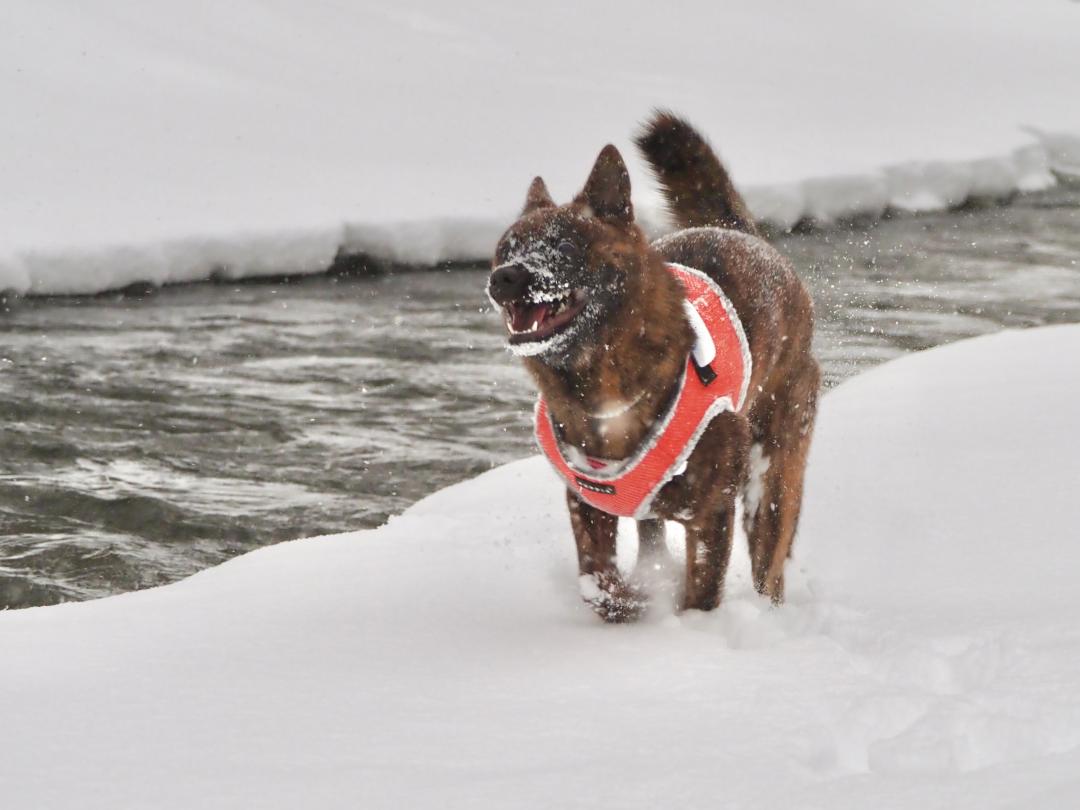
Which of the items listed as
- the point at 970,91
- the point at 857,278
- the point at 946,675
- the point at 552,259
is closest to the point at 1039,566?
the point at 946,675

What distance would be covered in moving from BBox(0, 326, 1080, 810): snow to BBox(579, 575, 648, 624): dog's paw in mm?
39

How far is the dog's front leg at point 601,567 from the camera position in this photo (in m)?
3.12

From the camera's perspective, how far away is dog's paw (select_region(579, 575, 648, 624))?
10.2 feet

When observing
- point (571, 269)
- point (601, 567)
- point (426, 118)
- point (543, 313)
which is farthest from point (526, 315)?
point (426, 118)

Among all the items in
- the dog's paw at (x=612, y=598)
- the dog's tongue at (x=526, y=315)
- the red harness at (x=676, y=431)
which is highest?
the dog's tongue at (x=526, y=315)

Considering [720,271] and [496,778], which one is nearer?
[496,778]

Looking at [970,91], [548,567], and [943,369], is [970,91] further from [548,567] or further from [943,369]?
[548,567]

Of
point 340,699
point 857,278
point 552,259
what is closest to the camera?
point 340,699

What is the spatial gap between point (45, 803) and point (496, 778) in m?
0.66

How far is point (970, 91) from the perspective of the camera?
13.9m

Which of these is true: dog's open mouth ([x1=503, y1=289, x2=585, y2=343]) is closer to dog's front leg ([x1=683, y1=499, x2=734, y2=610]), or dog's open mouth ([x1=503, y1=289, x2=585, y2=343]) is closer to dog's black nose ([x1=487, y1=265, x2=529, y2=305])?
dog's black nose ([x1=487, y1=265, x2=529, y2=305])

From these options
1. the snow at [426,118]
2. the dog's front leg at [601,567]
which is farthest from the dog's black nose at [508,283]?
the snow at [426,118]

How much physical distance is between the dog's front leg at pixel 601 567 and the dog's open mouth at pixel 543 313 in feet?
1.98

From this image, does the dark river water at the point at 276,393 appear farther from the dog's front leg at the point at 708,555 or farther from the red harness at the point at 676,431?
the dog's front leg at the point at 708,555
